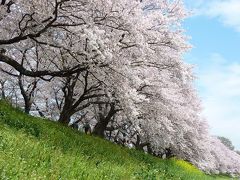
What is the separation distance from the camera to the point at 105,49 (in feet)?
53.4

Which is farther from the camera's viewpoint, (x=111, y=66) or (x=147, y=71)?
(x=147, y=71)

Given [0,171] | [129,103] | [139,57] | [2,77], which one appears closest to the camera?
[0,171]

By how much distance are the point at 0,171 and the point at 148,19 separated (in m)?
13.2

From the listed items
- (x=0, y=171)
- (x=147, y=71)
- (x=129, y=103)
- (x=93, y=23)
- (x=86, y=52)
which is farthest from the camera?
(x=147, y=71)

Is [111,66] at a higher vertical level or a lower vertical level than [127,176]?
higher

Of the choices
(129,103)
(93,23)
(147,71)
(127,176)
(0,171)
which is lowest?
(0,171)

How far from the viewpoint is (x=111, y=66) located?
18.5m

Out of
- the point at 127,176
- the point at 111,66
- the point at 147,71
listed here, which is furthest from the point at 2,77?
the point at 127,176

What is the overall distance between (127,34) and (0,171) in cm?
1168

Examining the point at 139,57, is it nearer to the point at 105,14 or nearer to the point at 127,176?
the point at 105,14

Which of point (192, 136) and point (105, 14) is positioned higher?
point (192, 136)

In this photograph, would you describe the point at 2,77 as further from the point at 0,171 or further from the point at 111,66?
the point at 0,171

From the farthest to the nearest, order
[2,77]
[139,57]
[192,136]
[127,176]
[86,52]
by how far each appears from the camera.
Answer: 1. [192,136]
2. [2,77]
3. [139,57]
4. [86,52]
5. [127,176]

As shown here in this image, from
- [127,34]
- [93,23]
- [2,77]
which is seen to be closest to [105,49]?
[93,23]
